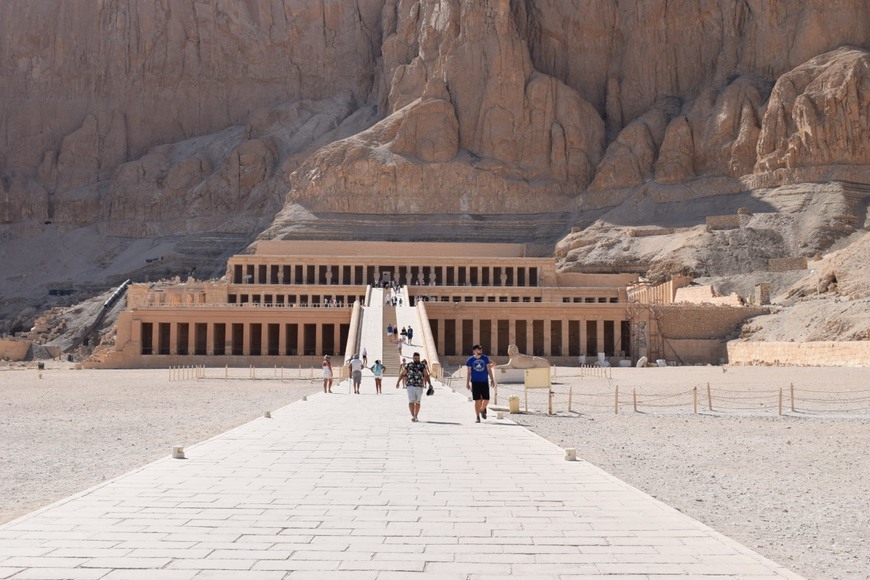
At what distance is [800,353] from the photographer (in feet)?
144

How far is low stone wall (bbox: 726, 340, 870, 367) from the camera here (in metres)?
39.4

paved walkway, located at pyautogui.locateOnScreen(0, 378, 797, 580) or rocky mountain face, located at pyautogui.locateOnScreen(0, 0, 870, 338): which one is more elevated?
rocky mountain face, located at pyautogui.locateOnScreen(0, 0, 870, 338)

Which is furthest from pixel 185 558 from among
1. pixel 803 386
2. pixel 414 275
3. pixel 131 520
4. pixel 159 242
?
pixel 159 242

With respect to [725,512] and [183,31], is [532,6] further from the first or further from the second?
[725,512]

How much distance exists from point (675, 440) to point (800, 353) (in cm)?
2753

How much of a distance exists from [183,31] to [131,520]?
129 meters

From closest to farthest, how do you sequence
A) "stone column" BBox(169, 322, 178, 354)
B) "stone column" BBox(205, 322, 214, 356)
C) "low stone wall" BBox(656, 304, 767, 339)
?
"low stone wall" BBox(656, 304, 767, 339), "stone column" BBox(169, 322, 178, 354), "stone column" BBox(205, 322, 214, 356)

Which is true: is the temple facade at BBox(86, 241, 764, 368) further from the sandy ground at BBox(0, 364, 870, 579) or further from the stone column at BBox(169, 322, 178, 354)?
the sandy ground at BBox(0, 364, 870, 579)

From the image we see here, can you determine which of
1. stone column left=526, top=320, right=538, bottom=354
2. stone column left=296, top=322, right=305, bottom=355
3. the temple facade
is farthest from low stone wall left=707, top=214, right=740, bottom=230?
stone column left=296, top=322, right=305, bottom=355

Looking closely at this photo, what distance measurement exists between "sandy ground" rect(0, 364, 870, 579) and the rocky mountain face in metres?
45.1

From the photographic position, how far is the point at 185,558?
8.12 meters

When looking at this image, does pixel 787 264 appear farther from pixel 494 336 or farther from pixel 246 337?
pixel 246 337

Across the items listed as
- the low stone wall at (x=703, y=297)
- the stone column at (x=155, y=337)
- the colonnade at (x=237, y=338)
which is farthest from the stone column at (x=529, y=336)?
the stone column at (x=155, y=337)

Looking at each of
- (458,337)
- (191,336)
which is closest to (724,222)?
(458,337)
